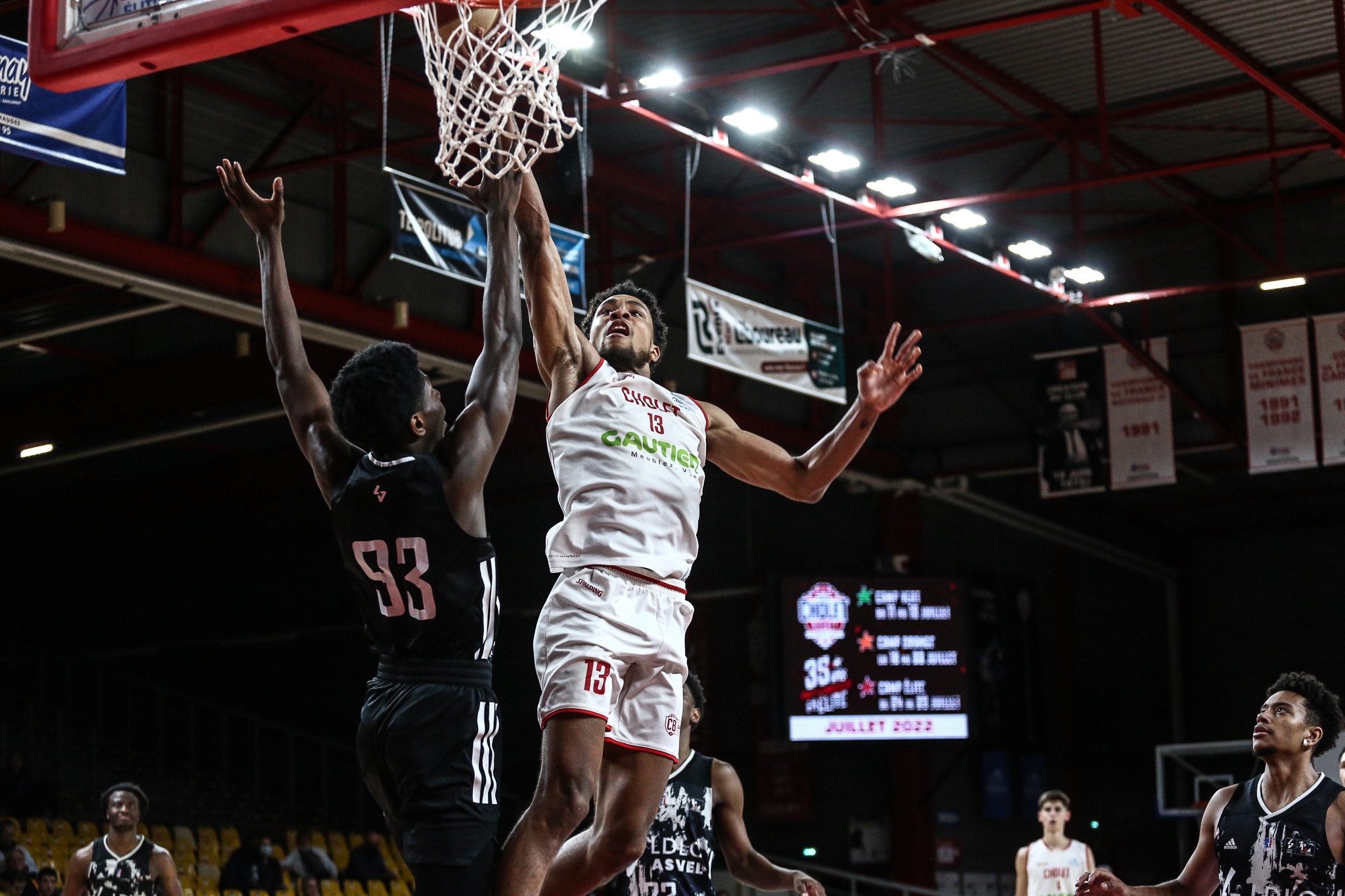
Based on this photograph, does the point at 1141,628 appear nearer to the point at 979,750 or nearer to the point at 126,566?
the point at 979,750

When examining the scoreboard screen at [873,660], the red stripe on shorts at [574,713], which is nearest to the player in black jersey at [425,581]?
the red stripe on shorts at [574,713]

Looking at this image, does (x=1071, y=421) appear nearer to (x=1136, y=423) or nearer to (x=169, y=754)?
(x=1136, y=423)

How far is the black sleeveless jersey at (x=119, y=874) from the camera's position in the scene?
9992 mm

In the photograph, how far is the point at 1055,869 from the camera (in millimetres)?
13766

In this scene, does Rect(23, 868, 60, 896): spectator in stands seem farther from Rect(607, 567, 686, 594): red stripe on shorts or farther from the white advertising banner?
the white advertising banner

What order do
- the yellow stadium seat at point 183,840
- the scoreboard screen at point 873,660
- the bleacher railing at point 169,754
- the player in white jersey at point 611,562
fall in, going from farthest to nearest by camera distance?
the bleacher railing at point 169,754 → the scoreboard screen at point 873,660 → the yellow stadium seat at point 183,840 → the player in white jersey at point 611,562

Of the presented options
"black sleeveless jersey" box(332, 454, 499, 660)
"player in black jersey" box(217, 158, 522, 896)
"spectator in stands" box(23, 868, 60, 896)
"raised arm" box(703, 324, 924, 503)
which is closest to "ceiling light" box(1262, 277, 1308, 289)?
"raised arm" box(703, 324, 924, 503)

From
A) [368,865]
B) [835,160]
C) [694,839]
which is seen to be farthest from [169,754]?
[694,839]

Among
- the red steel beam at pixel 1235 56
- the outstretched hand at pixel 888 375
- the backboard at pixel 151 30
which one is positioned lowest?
the outstretched hand at pixel 888 375

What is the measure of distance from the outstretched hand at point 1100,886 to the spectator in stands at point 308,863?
13.7m

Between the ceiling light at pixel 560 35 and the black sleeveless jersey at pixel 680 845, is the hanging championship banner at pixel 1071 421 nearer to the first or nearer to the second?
the black sleeveless jersey at pixel 680 845

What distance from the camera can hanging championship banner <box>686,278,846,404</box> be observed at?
1606 cm

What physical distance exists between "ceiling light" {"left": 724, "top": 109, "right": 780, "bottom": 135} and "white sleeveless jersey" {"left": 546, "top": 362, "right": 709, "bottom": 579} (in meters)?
9.93

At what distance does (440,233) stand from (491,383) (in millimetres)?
9938
